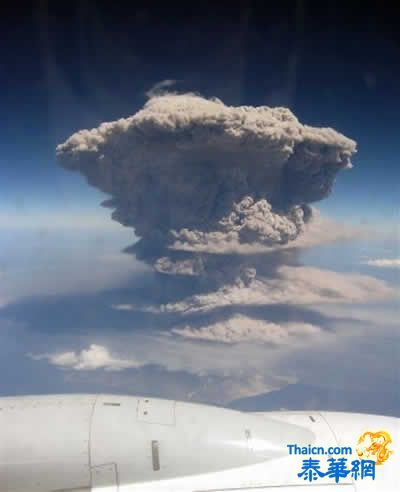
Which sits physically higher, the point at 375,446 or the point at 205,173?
the point at 205,173

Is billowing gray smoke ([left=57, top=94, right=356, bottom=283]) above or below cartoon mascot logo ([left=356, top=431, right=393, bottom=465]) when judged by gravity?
above

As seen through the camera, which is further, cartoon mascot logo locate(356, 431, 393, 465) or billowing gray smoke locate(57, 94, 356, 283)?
billowing gray smoke locate(57, 94, 356, 283)

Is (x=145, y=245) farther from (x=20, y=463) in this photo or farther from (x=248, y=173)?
(x=20, y=463)

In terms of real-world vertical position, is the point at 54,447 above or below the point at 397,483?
above

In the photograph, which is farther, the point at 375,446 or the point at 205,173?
the point at 205,173

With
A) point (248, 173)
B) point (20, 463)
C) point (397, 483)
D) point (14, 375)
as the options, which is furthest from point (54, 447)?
point (14, 375)
